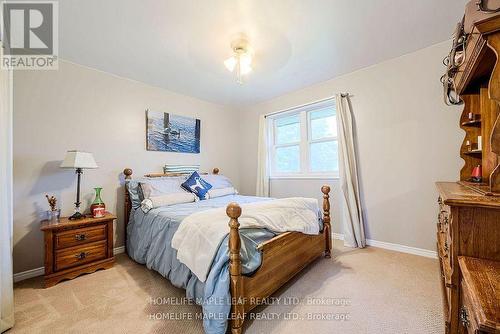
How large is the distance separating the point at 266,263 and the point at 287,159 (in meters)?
2.56

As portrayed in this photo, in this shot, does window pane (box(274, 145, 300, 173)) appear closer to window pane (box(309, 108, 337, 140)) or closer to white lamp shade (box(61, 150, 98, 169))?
window pane (box(309, 108, 337, 140))

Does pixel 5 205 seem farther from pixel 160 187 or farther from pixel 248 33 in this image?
pixel 248 33

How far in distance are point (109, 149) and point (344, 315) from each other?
3.18 m

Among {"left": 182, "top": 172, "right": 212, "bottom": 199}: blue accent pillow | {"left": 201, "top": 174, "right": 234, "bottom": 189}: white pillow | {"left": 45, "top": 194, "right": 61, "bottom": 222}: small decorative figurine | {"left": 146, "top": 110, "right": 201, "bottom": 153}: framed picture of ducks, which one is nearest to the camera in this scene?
{"left": 45, "top": 194, "right": 61, "bottom": 222}: small decorative figurine

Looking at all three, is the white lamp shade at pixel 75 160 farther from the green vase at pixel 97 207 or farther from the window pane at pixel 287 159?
the window pane at pixel 287 159

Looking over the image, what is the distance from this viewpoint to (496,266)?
834mm

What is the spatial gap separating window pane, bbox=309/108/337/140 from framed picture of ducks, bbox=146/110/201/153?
2.05 meters

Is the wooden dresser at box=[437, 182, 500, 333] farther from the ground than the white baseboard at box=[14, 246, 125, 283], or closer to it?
farther from the ground

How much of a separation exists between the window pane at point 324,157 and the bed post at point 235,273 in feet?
7.98

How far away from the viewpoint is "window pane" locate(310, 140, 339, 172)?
3.31 m

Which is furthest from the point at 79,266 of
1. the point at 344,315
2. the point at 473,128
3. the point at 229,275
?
the point at 473,128

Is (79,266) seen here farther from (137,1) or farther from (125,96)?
(137,1)

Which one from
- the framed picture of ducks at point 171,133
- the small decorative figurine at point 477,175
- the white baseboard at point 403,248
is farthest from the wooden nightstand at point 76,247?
the small decorative figurine at point 477,175

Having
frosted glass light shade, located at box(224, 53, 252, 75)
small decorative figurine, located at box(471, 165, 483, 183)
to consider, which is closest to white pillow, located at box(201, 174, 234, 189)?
frosted glass light shade, located at box(224, 53, 252, 75)
